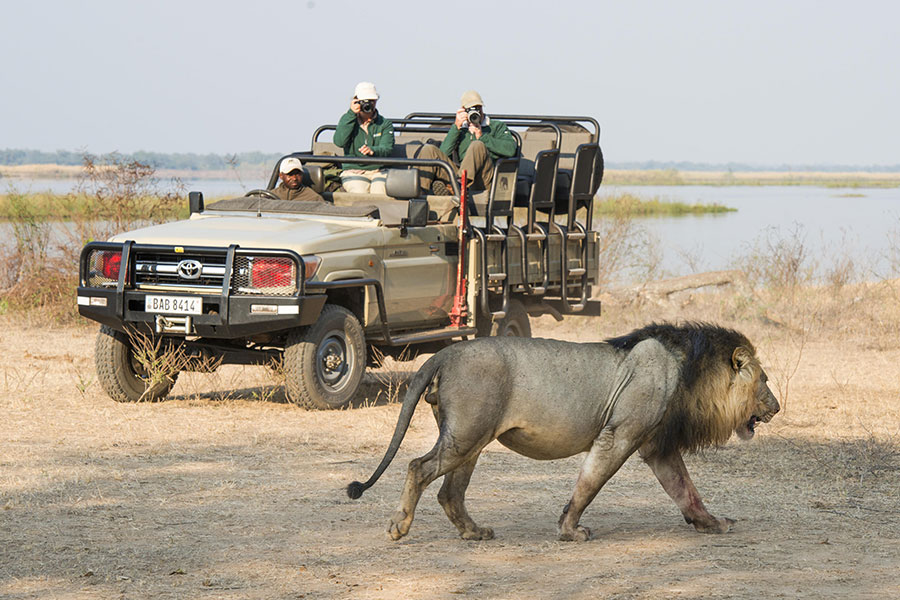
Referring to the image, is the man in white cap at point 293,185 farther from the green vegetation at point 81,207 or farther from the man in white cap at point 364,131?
the green vegetation at point 81,207

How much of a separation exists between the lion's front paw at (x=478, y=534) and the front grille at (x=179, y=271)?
4.07m

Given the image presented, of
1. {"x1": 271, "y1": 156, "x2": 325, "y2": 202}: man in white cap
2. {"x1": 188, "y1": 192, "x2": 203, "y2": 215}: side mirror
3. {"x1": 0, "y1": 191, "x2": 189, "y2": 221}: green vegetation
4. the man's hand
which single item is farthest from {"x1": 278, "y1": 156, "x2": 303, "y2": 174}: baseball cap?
{"x1": 0, "y1": 191, "x2": 189, "y2": 221}: green vegetation

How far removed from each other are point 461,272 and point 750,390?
5.12 m

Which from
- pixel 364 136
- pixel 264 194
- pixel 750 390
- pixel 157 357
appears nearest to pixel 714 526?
pixel 750 390

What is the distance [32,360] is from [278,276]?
15.4 feet

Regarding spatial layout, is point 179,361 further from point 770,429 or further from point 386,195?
point 770,429

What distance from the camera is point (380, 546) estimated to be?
239 inches

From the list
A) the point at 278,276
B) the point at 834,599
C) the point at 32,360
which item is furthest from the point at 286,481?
the point at 32,360

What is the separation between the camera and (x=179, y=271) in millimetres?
9805

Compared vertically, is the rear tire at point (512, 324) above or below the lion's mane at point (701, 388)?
below

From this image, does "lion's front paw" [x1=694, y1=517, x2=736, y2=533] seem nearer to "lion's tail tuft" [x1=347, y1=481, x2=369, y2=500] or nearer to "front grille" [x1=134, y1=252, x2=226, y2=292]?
"lion's tail tuft" [x1=347, y1=481, x2=369, y2=500]

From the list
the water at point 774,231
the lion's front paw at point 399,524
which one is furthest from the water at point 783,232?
the lion's front paw at point 399,524

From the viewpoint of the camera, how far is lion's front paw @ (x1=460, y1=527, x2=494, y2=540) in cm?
625

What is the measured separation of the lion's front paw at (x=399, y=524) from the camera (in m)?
6.01
